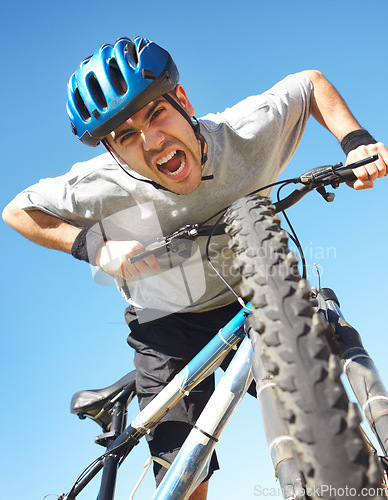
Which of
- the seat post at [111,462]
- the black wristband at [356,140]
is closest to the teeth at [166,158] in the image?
the black wristband at [356,140]

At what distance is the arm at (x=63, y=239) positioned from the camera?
221 cm

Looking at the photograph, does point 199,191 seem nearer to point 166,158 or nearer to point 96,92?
point 166,158

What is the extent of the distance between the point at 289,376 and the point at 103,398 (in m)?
2.40

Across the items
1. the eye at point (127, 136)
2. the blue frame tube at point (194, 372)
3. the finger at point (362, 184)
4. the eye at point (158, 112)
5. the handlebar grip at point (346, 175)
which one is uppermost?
the eye at point (158, 112)

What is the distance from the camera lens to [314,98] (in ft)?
9.82

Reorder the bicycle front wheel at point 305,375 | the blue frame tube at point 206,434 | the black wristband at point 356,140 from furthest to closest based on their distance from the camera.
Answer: the black wristband at point 356,140
the blue frame tube at point 206,434
the bicycle front wheel at point 305,375

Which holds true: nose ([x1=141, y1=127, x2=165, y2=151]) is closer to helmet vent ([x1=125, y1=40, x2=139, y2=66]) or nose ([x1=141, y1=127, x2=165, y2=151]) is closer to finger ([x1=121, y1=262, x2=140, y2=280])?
helmet vent ([x1=125, y1=40, x2=139, y2=66])

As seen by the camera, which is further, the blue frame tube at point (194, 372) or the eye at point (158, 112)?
the eye at point (158, 112)

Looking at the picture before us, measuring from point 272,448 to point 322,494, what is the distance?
1.45 feet

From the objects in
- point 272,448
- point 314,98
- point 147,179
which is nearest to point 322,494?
point 272,448

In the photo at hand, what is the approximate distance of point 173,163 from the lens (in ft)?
8.71

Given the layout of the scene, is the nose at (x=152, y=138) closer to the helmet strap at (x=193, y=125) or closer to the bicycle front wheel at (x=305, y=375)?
the helmet strap at (x=193, y=125)

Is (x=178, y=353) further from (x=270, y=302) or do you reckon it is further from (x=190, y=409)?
(x=270, y=302)

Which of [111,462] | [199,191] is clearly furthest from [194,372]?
[199,191]
